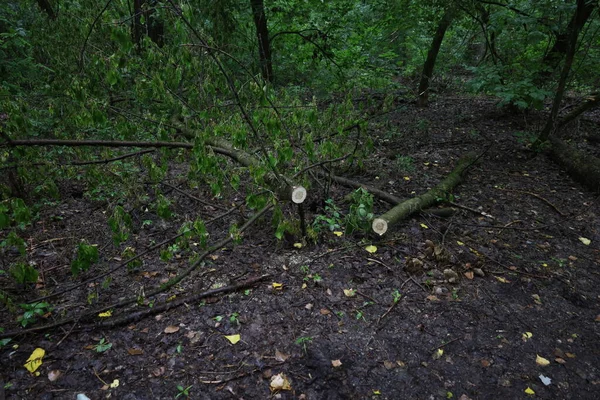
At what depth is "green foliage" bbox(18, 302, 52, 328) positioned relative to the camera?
2.79 metres

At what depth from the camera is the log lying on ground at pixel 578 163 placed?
518 cm

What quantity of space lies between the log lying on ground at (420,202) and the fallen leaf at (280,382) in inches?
72.3

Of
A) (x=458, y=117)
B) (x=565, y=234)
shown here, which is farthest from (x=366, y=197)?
(x=458, y=117)

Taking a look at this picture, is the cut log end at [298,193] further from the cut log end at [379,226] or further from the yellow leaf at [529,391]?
the yellow leaf at [529,391]

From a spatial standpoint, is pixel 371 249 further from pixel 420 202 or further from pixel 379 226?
pixel 420 202

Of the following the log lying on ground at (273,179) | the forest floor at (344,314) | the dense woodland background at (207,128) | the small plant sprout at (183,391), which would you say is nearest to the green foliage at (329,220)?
the dense woodland background at (207,128)

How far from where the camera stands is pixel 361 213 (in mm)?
3576

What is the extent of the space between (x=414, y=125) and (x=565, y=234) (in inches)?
181

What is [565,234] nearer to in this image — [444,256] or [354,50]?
[444,256]

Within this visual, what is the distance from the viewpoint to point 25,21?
700 centimetres

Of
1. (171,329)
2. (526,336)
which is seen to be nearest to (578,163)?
(526,336)

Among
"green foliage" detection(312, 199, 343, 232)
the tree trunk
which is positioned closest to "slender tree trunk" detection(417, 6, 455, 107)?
the tree trunk

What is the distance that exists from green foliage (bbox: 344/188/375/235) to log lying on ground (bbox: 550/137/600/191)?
4.00m

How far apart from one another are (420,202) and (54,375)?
161 inches
